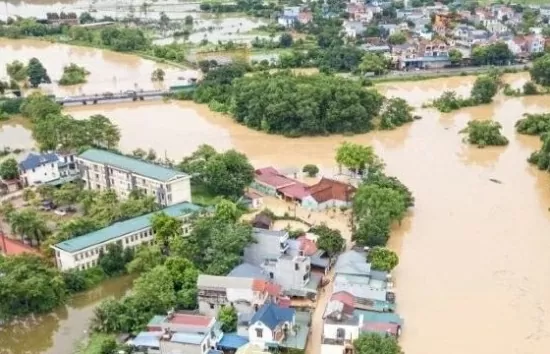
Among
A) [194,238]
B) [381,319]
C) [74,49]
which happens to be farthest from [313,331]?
[74,49]

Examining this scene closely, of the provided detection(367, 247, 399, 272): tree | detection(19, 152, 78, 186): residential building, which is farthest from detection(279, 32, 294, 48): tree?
detection(367, 247, 399, 272): tree

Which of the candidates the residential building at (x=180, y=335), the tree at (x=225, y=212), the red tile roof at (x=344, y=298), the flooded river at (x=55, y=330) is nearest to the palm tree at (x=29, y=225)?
the flooded river at (x=55, y=330)

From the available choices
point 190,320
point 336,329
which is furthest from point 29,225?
point 336,329

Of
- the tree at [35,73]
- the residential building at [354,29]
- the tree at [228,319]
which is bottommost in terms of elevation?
the tree at [228,319]

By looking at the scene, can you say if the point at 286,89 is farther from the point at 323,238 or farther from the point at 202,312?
the point at 202,312

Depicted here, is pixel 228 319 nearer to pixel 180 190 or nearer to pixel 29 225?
pixel 180 190

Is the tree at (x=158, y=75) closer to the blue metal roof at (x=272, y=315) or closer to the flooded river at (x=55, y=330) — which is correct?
the flooded river at (x=55, y=330)
